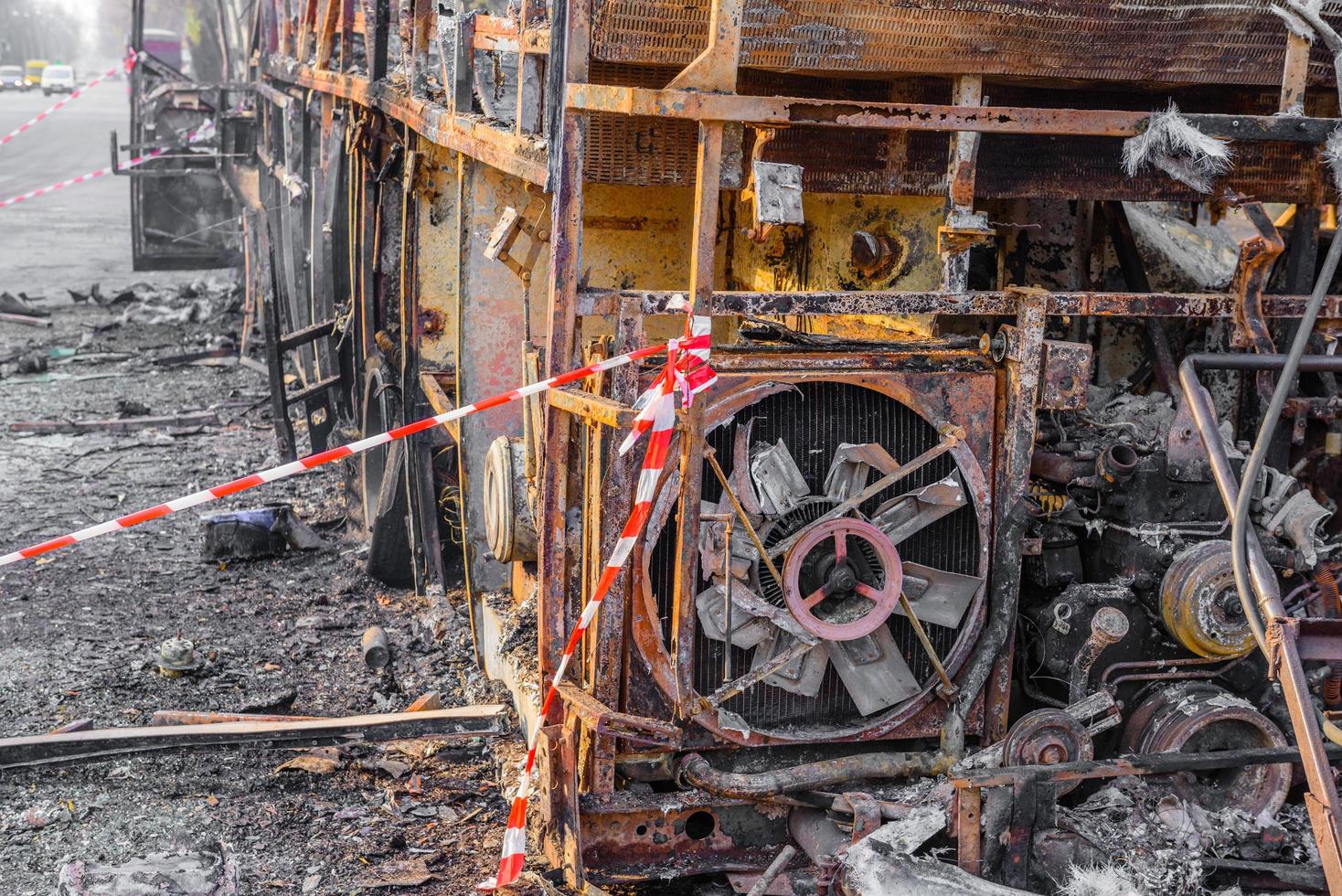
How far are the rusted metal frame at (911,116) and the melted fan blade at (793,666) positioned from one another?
1641mm

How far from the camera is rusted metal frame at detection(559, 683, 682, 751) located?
3924mm

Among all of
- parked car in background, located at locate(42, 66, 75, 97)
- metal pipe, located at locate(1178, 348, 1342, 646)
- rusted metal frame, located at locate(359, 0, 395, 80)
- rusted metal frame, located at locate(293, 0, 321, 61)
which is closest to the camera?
metal pipe, located at locate(1178, 348, 1342, 646)

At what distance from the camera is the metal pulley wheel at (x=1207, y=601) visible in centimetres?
414

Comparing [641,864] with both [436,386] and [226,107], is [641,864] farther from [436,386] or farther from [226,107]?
[226,107]

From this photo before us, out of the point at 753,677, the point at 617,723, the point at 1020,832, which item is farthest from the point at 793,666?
the point at 1020,832

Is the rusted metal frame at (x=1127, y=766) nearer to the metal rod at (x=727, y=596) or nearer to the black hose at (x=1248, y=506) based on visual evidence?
the black hose at (x=1248, y=506)

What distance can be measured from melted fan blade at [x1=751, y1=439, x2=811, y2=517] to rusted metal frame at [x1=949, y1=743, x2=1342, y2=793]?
3.20 ft

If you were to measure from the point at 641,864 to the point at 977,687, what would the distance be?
50.2 inches

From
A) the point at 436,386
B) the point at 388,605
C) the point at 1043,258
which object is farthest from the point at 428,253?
the point at 1043,258

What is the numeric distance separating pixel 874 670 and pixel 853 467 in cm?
70

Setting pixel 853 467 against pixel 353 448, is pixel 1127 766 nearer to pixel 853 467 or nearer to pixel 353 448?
pixel 853 467

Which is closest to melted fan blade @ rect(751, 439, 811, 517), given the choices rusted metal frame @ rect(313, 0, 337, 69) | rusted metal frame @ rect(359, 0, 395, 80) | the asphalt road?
rusted metal frame @ rect(359, 0, 395, 80)

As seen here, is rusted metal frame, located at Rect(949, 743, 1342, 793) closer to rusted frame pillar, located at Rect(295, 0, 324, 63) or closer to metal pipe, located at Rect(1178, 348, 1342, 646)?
metal pipe, located at Rect(1178, 348, 1342, 646)

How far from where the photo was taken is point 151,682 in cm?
586
